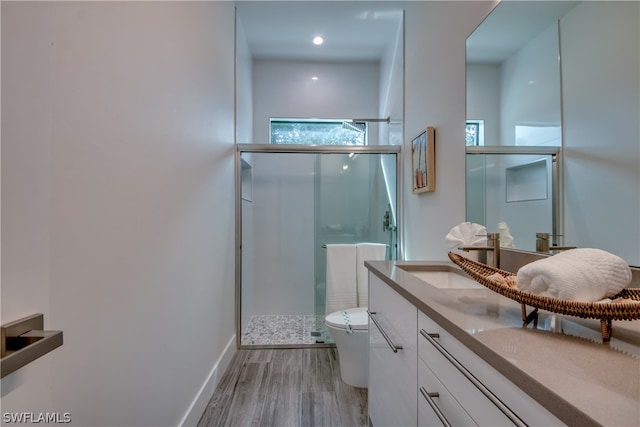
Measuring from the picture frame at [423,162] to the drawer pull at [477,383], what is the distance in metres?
1.29

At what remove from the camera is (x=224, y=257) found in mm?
2211

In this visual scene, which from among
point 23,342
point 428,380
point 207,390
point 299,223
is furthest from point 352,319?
→ point 23,342

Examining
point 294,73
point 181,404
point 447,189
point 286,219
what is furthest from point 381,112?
point 181,404

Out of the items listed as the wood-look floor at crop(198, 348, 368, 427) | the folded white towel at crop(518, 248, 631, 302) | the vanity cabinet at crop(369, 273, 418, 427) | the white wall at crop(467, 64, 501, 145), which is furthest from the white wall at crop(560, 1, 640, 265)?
the wood-look floor at crop(198, 348, 368, 427)

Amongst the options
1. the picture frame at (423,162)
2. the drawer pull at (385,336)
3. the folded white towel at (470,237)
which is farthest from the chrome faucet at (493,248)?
the picture frame at (423,162)

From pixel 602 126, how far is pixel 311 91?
9.58 ft

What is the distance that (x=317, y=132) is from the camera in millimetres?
3424

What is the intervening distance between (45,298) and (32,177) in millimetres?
291

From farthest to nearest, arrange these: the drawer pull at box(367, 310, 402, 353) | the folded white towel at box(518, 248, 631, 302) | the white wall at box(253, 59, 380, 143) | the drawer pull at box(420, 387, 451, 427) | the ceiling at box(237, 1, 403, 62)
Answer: the white wall at box(253, 59, 380, 143) < the ceiling at box(237, 1, 403, 62) < the drawer pull at box(367, 310, 402, 353) < the drawer pull at box(420, 387, 451, 427) < the folded white towel at box(518, 248, 631, 302)

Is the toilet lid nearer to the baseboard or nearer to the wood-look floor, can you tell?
the wood-look floor

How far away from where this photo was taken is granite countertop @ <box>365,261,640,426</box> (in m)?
0.36

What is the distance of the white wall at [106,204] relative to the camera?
2.07 feet

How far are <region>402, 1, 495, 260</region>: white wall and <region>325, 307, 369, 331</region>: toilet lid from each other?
0.62m

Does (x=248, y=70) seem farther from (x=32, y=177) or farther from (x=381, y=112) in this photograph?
(x=32, y=177)
